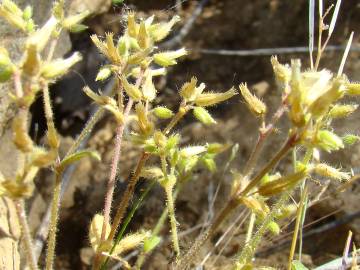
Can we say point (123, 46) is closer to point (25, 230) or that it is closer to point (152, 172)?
point (152, 172)

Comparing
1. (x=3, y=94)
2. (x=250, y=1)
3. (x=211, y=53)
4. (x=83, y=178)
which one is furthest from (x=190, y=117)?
(x=3, y=94)

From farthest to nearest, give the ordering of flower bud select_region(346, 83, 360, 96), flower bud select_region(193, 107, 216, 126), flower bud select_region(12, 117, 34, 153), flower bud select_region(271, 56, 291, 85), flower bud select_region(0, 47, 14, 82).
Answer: flower bud select_region(193, 107, 216, 126), flower bud select_region(346, 83, 360, 96), flower bud select_region(271, 56, 291, 85), flower bud select_region(0, 47, 14, 82), flower bud select_region(12, 117, 34, 153)

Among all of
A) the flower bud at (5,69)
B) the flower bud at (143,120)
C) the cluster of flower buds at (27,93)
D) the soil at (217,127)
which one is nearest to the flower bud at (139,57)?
the flower bud at (143,120)

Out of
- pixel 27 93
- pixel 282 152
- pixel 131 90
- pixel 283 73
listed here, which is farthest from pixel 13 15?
pixel 282 152

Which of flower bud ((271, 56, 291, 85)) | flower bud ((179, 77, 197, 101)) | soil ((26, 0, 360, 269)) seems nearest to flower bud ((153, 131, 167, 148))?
flower bud ((179, 77, 197, 101))

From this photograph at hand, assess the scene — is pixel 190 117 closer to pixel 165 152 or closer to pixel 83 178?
pixel 83 178

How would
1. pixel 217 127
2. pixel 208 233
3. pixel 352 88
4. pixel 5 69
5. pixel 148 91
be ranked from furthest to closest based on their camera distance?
pixel 217 127 → pixel 148 91 → pixel 352 88 → pixel 208 233 → pixel 5 69

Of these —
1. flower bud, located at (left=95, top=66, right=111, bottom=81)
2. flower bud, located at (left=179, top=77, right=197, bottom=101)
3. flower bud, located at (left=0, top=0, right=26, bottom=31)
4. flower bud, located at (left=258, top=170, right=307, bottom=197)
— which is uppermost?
flower bud, located at (left=0, top=0, right=26, bottom=31)

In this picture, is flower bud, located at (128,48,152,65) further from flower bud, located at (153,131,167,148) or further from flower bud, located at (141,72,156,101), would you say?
flower bud, located at (153,131,167,148)
